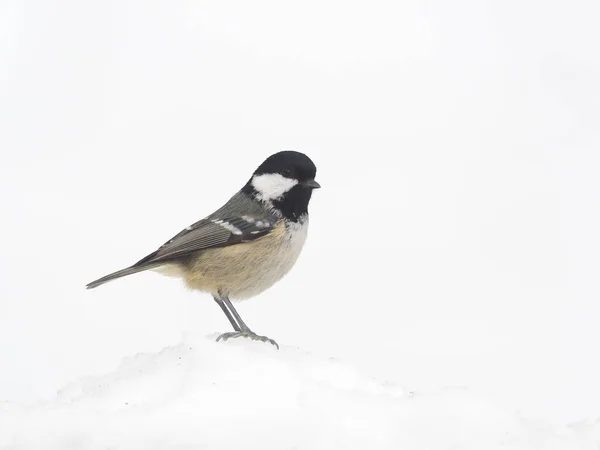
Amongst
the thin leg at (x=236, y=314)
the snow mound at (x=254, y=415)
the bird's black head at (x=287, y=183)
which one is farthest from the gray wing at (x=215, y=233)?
the snow mound at (x=254, y=415)

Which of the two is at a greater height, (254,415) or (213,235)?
(213,235)

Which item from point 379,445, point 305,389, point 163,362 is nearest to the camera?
point 379,445

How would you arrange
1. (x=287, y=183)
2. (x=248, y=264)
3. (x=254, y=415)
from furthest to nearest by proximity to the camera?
(x=287, y=183), (x=248, y=264), (x=254, y=415)

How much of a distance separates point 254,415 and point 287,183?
2.34 metres

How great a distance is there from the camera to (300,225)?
24.0ft

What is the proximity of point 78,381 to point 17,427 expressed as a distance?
1.03 m

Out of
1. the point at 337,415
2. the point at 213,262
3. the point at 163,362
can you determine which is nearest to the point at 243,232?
the point at 213,262

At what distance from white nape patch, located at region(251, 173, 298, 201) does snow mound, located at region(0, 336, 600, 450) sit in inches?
61.9

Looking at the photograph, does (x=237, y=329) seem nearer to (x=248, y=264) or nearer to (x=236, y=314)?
(x=236, y=314)

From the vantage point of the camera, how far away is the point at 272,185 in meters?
7.30

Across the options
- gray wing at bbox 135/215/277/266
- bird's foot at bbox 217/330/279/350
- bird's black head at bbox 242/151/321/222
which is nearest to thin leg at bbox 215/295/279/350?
bird's foot at bbox 217/330/279/350

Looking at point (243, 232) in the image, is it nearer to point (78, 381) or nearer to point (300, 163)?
point (300, 163)

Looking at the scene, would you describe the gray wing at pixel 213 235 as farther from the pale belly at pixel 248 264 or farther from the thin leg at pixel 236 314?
the thin leg at pixel 236 314

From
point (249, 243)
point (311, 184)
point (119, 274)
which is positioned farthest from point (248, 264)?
point (119, 274)
